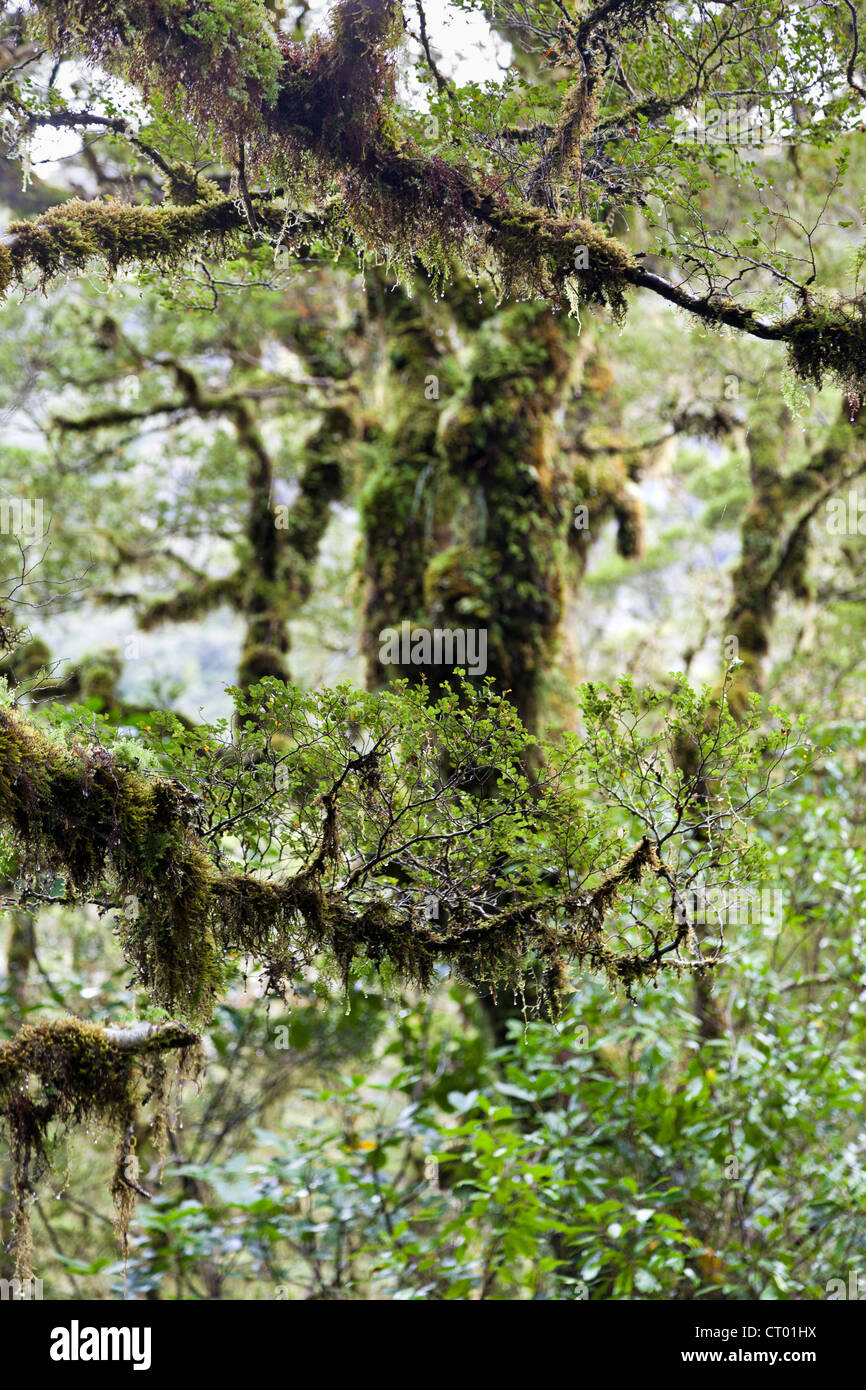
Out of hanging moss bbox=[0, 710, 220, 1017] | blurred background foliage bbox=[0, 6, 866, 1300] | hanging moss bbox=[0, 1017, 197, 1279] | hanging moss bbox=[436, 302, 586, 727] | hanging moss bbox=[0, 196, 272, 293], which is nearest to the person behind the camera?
hanging moss bbox=[0, 710, 220, 1017]

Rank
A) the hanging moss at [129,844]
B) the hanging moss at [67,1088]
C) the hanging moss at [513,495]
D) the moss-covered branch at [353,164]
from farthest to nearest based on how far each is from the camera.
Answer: the hanging moss at [513,495]
the moss-covered branch at [353,164]
the hanging moss at [67,1088]
the hanging moss at [129,844]

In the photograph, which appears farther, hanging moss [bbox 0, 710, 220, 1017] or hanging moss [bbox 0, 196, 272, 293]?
hanging moss [bbox 0, 196, 272, 293]

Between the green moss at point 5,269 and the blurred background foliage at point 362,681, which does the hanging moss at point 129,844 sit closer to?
the blurred background foliage at point 362,681

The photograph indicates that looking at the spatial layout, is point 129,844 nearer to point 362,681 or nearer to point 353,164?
point 353,164

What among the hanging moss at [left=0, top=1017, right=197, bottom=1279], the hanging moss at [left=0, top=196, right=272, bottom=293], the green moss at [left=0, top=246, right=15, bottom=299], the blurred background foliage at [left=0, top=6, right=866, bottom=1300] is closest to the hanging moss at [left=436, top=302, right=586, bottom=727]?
the blurred background foliage at [left=0, top=6, right=866, bottom=1300]

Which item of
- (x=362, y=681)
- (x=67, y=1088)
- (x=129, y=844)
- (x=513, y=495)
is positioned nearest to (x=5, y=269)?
(x=129, y=844)

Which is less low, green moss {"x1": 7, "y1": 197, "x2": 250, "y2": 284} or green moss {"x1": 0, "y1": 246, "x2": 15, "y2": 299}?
green moss {"x1": 7, "y1": 197, "x2": 250, "y2": 284}

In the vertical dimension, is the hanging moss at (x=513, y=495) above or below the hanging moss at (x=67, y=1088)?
above

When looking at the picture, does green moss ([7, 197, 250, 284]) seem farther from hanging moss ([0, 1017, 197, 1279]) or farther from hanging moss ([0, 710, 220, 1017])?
hanging moss ([0, 1017, 197, 1279])

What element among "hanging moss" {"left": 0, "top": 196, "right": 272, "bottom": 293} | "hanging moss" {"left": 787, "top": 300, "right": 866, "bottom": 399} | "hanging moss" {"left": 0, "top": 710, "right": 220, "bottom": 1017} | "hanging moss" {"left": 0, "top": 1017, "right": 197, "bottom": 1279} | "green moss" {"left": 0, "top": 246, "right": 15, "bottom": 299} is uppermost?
"hanging moss" {"left": 0, "top": 196, "right": 272, "bottom": 293}

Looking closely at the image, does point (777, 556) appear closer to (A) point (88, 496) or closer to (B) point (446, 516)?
(B) point (446, 516)

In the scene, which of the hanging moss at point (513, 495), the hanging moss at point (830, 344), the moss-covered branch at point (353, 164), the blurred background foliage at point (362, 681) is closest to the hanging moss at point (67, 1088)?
the blurred background foliage at point (362, 681)

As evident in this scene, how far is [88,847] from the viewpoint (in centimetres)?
313

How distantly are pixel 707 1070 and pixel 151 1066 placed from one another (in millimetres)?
2869
